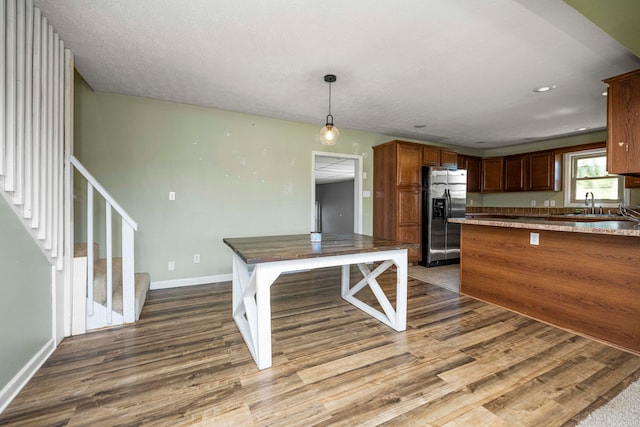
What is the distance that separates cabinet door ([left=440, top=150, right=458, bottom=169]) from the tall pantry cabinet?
0.53 metres

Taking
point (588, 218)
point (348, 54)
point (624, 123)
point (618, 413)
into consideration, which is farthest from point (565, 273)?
point (588, 218)

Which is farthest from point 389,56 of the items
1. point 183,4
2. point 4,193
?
point 4,193

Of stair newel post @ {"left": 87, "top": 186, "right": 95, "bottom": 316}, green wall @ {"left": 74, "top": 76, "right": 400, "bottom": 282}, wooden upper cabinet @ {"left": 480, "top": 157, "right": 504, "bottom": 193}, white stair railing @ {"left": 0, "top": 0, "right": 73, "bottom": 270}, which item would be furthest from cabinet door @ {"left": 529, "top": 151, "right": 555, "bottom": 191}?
white stair railing @ {"left": 0, "top": 0, "right": 73, "bottom": 270}

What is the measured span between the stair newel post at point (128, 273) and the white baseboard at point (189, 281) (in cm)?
100

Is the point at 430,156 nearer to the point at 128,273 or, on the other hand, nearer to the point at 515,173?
the point at 515,173

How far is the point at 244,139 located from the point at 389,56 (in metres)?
2.21

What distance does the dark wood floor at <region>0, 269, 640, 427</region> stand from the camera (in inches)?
55.9

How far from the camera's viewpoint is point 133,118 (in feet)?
10.7

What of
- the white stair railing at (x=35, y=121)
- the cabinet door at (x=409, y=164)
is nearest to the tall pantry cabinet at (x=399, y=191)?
the cabinet door at (x=409, y=164)

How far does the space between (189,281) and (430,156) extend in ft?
13.7

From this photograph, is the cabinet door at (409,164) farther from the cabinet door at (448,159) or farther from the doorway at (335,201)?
the doorway at (335,201)

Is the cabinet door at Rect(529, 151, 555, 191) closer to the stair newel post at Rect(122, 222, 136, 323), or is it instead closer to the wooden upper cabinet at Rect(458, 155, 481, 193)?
the wooden upper cabinet at Rect(458, 155, 481, 193)

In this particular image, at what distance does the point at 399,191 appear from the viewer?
4520 mm

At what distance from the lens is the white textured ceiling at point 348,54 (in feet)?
5.98
